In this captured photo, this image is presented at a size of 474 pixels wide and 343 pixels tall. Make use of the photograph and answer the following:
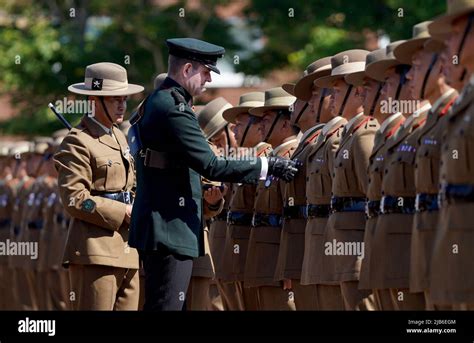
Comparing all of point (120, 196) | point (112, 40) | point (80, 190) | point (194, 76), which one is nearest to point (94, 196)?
point (80, 190)

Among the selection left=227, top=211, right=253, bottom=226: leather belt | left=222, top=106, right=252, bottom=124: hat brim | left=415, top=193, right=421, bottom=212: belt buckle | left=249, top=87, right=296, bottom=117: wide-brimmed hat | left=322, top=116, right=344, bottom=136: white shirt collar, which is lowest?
left=227, top=211, right=253, bottom=226: leather belt

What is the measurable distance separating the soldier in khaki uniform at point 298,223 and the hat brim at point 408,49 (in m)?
1.96

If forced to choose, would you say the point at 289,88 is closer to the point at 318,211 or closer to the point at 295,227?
the point at 295,227

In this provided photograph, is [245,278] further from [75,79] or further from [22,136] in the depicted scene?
[22,136]

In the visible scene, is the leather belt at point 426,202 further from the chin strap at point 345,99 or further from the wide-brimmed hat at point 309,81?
the wide-brimmed hat at point 309,81

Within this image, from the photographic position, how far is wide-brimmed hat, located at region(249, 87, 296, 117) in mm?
13828

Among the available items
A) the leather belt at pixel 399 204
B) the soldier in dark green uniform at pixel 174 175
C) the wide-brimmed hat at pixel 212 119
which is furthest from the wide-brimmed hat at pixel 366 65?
the wide-brimmed hat at pixel 212 119

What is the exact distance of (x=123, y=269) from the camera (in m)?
11.4

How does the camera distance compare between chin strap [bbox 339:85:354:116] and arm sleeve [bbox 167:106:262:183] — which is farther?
chin strap [bbox 339:85:354:116]

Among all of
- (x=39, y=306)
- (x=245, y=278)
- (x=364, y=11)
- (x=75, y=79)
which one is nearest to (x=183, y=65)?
(x=245, y=278)

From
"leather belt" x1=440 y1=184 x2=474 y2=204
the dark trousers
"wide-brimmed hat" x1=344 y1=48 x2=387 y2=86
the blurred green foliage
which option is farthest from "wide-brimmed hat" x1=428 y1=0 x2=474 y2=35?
the blurred green foliage

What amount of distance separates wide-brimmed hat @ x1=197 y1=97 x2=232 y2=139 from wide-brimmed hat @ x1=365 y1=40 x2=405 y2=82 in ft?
13.0

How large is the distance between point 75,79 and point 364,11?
707cm

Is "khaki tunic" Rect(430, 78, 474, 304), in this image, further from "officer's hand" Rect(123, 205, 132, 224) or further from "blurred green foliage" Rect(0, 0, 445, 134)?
"blurred green foliage" Rect(0, 0, 445, 134)
